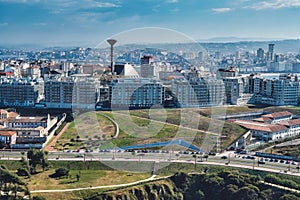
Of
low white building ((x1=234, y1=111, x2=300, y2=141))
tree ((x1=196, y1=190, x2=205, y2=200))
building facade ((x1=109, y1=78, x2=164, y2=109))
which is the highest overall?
building facade ((x1=109, y1=78, x2=164, y2=109))

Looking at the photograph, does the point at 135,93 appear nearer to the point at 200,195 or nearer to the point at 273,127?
the point at 273,127

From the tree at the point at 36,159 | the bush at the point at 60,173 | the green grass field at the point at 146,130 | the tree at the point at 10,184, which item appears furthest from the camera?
the green grass field at the point at 146,130

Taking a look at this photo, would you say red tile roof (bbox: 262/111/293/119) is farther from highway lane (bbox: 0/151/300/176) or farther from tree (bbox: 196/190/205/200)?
tree (bbox: 196/190/205/200)

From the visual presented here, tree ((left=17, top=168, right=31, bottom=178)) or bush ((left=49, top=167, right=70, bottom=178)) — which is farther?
bush ((left=49, top=167, right=70, bottom=178))

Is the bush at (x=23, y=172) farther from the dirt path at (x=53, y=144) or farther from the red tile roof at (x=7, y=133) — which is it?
the red tile roof at (x=7, y=133)

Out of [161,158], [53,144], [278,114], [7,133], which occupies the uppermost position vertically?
[278,114]

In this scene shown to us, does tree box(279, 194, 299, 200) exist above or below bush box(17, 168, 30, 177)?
below

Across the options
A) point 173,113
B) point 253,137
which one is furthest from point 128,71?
point 253,137

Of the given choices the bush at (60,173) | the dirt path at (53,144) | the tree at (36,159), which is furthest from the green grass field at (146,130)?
the bush at (60,173)

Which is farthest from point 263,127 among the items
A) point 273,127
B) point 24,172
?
point 24,172

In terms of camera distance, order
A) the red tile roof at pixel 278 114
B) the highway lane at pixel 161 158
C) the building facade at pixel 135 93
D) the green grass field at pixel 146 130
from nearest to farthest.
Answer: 1. the highway lane at pixel 161 158
2. the green grass field at pixel 146 130
3. the red tile roof at pixel 278 114
4. the building facade at pixel 135 93

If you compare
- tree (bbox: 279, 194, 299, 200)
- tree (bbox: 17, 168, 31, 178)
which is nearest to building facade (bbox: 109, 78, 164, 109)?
tree (bbox: 17, 168, 31, 178)

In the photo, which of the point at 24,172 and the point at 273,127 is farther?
the point at 273,127
